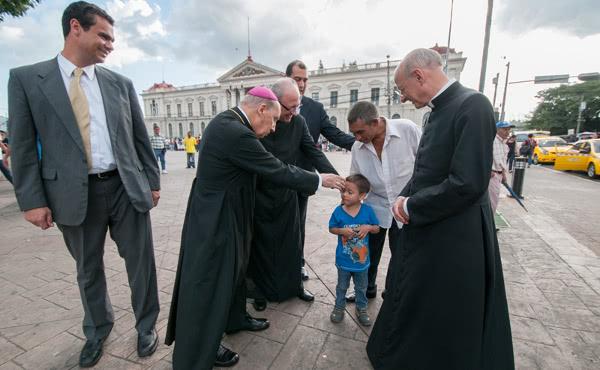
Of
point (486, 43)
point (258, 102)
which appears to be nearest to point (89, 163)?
point (258, 102)

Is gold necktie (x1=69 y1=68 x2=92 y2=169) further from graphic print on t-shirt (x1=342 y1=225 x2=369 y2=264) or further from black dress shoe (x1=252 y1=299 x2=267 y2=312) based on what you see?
graphic print on t-shirt (x1=342 y1=225 x2=369 y2=264)

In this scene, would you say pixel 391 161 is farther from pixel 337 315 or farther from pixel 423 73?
pixel 337 315

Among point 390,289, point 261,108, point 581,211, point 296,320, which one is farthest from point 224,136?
point 581,211

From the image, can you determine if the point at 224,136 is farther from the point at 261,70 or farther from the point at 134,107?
the point at 261,70

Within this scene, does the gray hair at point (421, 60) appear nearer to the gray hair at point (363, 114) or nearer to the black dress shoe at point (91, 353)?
the gray hair at point (363, 114)

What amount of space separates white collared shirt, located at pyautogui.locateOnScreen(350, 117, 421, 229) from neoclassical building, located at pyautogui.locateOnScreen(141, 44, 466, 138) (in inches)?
1617

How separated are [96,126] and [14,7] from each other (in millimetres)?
8017

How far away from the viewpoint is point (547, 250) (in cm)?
425

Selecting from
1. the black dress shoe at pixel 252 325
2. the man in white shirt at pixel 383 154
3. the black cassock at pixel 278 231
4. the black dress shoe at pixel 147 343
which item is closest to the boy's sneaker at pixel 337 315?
the black cassock at pixel 278 231

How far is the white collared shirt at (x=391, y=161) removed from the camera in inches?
102

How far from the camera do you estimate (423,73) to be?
5.59 feet

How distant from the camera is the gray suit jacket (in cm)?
190

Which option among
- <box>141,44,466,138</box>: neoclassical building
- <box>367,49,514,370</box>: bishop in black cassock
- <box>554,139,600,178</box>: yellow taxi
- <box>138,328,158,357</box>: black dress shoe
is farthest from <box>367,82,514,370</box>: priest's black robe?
<box>141,44,466,138</box>: neoclassical building

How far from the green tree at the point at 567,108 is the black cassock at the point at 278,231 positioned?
59219 mm
